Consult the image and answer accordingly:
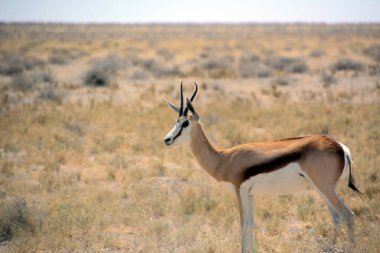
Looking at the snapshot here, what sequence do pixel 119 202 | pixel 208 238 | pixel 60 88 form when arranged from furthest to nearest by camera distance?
pixel 60 88 → pixel 119 202 → pixel 208 238

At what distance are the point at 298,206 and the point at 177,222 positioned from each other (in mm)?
2039

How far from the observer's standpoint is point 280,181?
5.23 meters

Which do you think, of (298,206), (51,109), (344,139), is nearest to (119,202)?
(298,206)

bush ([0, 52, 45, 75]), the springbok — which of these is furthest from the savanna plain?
bush ([0, 52, 45, 75])

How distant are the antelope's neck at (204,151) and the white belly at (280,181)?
2.17ft

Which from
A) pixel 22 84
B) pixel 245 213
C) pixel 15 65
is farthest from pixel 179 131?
pixel 15 65

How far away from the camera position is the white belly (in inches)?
205

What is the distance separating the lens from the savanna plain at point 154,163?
6.45 metres

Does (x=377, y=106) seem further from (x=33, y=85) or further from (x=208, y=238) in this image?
(x=33, y=85)

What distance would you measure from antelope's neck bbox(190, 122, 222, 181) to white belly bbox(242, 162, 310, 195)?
660mm

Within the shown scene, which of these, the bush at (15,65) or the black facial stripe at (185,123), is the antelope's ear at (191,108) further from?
the bush at (15,65)

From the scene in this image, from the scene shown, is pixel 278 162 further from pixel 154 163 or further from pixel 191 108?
pixel 154 163

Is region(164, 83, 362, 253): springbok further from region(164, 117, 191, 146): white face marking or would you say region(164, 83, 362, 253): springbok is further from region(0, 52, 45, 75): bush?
region(0, 52, 45, 75): bush

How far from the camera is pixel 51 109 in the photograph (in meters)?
15.5
